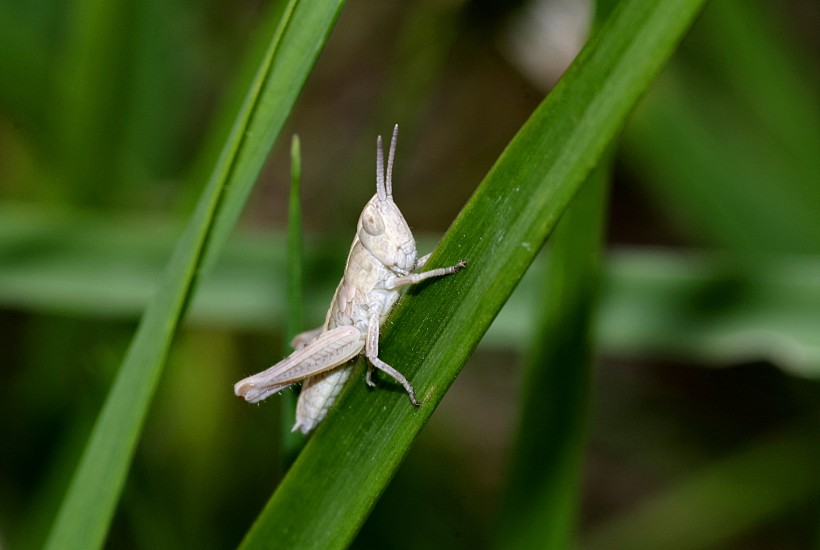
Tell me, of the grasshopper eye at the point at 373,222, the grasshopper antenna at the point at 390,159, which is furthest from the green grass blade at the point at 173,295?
the grasshopper eye at the point at 373,222

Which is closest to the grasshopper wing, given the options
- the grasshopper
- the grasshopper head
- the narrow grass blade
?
the grasshopper

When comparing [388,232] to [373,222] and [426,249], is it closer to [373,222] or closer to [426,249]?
[373,222]

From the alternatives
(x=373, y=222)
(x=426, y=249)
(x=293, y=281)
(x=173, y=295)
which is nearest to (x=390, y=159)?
(x=373, y=222)

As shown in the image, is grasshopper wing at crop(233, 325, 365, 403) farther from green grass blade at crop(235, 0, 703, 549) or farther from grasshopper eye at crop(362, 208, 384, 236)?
green grass blade at crop(235, 0, 703, 549)

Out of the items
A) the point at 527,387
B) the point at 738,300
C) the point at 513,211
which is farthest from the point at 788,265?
the point at 513,211

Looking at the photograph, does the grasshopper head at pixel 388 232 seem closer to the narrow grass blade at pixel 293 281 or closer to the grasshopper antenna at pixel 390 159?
the grasshopper antenna at pixel 390 159

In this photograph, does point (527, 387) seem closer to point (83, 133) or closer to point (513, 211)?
point (513, 211)
